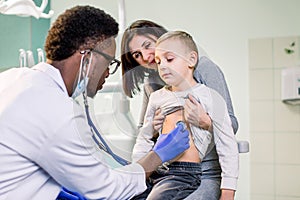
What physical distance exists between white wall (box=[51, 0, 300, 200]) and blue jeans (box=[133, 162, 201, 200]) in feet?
3.74

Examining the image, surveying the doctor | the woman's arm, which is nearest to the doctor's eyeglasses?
the doctor

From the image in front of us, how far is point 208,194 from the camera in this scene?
3.81 feet

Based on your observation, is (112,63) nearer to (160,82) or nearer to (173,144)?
(160,82)

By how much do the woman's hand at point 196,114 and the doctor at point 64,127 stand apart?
0.14 ft

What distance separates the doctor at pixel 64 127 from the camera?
0.97m

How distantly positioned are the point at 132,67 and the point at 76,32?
0.65 ft

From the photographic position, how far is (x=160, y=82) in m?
1.16

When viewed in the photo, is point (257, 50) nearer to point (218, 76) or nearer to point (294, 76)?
point (294, 76)

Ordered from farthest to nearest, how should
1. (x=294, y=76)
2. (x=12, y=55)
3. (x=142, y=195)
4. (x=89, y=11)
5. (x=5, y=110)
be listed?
(x=12, y=55) < (x=294, y=76) < (x=142, y=195) < (x=89, y=11) < (x=5, y=110)

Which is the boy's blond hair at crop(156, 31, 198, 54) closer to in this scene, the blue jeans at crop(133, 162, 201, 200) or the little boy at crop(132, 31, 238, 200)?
the little boy at crop(132, 31, 238, 200)

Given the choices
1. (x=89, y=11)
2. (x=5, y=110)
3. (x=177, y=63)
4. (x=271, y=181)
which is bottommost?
(x=271, y=181)

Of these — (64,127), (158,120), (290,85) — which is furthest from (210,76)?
(290,85)

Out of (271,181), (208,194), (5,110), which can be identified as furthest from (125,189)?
(271,181)

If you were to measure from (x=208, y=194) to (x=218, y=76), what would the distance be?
0.31m
